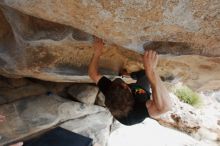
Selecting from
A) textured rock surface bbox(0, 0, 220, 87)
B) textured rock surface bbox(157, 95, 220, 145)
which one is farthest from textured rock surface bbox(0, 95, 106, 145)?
textured rock surface bbox(157, 95, 220, 145)

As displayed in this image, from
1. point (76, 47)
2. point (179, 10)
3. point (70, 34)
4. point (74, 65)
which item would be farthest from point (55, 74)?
point (179, 10)

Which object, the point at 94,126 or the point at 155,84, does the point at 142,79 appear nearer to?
the point at 155,84

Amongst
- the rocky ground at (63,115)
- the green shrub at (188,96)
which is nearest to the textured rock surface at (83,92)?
the rocky ground at (63,115)

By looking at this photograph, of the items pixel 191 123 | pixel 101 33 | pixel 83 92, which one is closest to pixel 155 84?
pixel 101 33

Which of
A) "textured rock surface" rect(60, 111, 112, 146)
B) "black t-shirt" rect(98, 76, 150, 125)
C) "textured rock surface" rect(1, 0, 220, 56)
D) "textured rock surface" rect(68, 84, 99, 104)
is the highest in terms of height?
"textured rock surface" rect(1, 0, 220, 56)

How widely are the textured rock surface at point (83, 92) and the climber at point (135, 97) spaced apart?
1.45m

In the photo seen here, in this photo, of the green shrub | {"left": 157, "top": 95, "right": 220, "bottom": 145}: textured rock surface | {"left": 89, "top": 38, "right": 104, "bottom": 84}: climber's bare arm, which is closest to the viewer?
{"left": 89, "top": 38, "right": 104, "bottom": 84}: climber's bare arm

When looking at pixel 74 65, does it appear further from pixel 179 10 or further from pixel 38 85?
pixel 179 10

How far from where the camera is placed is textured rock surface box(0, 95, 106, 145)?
402 cm

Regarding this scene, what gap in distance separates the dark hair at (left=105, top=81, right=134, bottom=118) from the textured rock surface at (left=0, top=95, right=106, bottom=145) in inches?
50.2

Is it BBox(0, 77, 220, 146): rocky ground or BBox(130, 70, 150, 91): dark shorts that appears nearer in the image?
BBox(130, 70, 150, 91): dark shorts

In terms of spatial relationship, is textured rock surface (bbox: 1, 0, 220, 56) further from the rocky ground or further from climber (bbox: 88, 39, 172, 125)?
the rocky ground

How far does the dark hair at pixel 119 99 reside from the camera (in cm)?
320

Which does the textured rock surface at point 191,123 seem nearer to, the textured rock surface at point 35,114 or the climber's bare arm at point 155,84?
the textured rock surface at point 35,114
